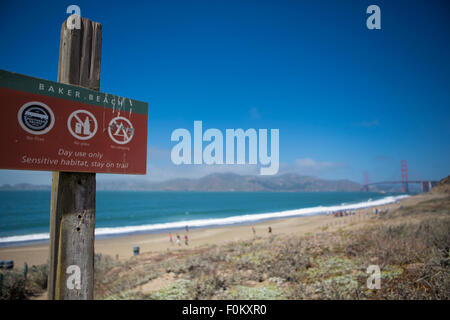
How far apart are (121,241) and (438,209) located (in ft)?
91.1

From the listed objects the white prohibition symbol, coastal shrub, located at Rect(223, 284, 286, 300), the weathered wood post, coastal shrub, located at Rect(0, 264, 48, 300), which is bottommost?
coastal shrub, located at Rect(0, 264, 48, 300)

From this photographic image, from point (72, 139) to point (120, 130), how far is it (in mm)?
391

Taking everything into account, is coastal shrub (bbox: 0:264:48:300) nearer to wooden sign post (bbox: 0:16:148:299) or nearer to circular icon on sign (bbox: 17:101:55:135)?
wooden sign post (bbox: 0:16:148:299)

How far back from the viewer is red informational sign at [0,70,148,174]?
73.5 inches

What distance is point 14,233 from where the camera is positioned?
113 ft

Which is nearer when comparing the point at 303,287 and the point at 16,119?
the point at 16,119

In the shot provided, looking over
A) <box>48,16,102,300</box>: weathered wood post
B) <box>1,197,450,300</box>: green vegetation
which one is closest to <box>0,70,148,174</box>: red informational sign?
<box>48,16,102,300</box>: weathered wood post

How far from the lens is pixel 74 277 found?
2.14 metres

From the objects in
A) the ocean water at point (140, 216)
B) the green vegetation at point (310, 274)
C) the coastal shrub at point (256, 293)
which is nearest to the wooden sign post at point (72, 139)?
the coastal shrub at point (256, 293)

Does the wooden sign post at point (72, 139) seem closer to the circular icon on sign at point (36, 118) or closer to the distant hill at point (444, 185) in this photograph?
the circular icon on sign at point (36, 118)

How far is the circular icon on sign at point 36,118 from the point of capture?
1.90 meters

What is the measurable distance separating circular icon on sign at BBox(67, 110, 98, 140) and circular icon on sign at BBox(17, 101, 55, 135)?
5.2 inches
